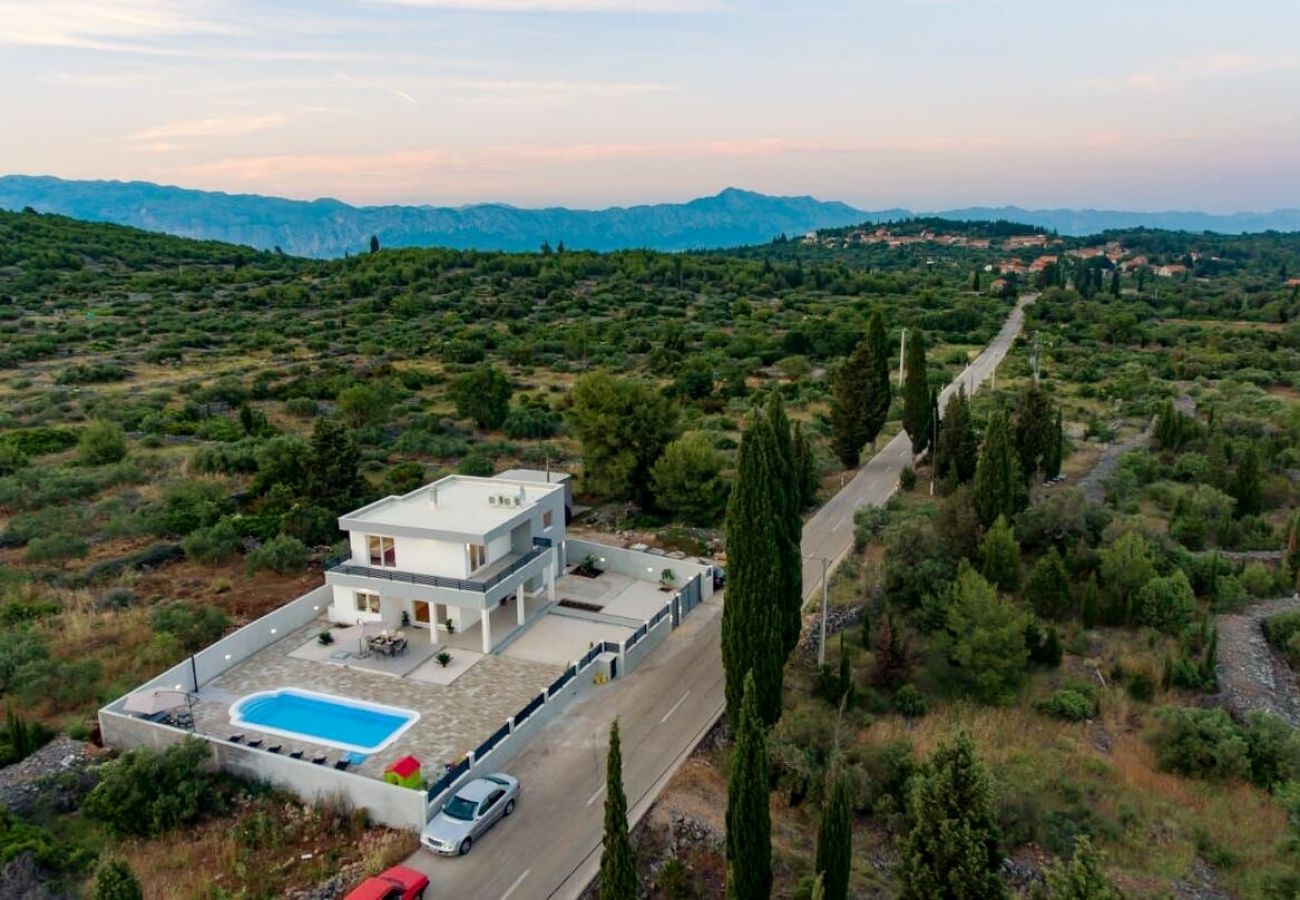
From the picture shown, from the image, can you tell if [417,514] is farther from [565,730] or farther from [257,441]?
[257,441]

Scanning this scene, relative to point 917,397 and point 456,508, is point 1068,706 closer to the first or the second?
point 456,508

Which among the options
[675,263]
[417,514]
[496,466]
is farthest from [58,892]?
[675,263]

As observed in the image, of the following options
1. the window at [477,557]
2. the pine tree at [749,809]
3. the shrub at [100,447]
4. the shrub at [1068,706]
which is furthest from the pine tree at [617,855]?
the shrub at [100,447]

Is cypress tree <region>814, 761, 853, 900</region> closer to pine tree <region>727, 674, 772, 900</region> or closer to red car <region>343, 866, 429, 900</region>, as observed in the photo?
pine tree <region>727, 674, 772, 900</region>

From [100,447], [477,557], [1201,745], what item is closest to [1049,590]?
[1201,745]

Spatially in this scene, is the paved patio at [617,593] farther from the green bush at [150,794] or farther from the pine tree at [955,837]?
the pine tree at [955,837]

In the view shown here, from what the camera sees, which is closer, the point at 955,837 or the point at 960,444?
the point at 955,837
